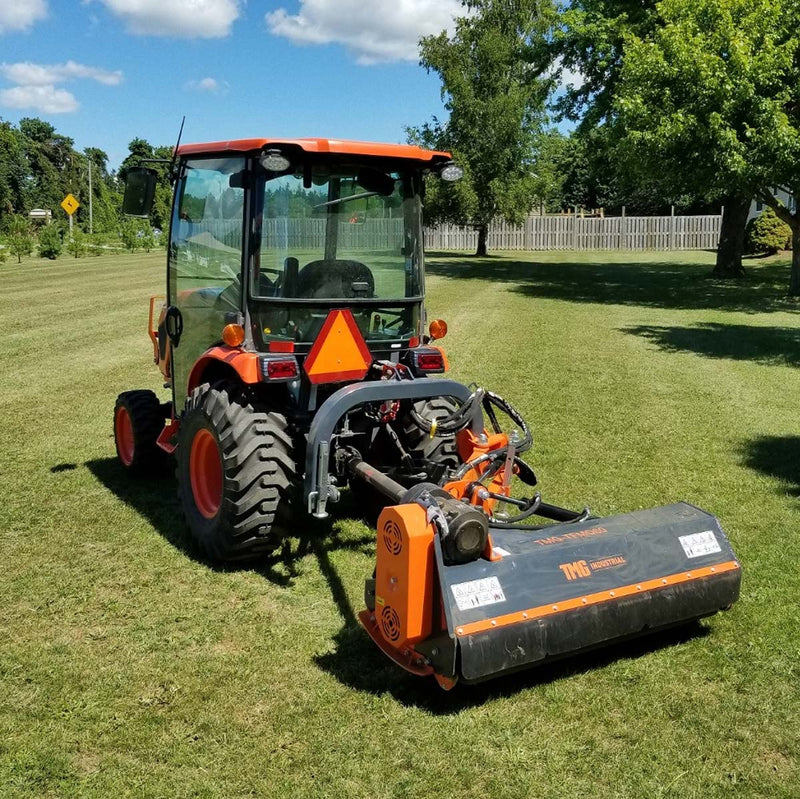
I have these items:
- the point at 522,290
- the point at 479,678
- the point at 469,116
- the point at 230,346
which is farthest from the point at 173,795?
the point at 469,116

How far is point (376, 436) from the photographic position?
5340 mm

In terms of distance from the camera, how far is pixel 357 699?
367 cm

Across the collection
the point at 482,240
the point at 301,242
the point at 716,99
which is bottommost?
the point at 301,242

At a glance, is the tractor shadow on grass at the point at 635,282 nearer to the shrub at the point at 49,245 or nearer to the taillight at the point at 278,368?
the taillight at the point at 278,368

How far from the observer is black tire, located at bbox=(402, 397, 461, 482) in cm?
521

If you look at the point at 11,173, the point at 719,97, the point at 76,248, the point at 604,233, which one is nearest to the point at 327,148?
the point at 719,97

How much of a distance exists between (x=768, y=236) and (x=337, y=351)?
3161cm

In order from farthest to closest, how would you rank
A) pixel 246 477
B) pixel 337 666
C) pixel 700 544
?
pixel 246 477, pixel 700 544, pixel 337 666

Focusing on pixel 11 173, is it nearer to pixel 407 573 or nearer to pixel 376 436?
pixel 376 436

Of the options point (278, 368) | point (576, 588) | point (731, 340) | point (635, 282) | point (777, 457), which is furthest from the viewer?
point (635, 282)

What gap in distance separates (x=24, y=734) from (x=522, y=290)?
67.0 feet

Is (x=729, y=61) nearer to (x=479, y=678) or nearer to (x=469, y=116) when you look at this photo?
(x=479, y=678)

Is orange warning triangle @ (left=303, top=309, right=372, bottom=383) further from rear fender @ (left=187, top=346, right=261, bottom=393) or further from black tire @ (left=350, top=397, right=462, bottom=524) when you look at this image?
black tire @ (left=350, top=397, right=462, bottom=524)

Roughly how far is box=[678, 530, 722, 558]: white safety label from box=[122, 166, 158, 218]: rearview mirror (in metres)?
3.56
